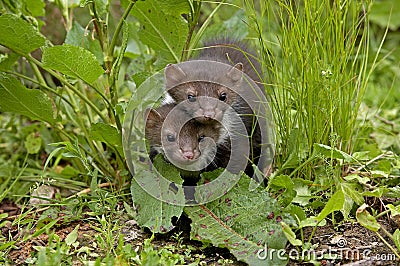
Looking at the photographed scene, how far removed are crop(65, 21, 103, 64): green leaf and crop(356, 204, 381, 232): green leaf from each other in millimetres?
1728

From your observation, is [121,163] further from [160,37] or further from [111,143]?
[160,37]

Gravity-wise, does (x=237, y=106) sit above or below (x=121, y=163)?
above

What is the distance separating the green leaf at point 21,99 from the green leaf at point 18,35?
8.0 inches

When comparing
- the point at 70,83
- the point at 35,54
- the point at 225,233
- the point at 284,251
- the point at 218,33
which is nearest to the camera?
the point at 284,251

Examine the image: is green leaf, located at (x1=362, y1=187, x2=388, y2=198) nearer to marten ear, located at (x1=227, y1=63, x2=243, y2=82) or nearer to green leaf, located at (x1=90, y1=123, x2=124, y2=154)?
marten ear, located at (x1=227, y1=63, x2=243, y2=82)

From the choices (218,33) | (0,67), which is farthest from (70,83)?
(218,33)

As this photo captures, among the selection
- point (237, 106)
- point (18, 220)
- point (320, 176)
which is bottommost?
point (18, 220)

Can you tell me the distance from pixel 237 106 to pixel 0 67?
1.36 metres

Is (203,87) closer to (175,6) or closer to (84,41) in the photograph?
(175,6)

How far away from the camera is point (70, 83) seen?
10.8 ft

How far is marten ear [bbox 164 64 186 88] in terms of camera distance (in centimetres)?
325

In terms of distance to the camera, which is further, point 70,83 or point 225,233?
point 70,83

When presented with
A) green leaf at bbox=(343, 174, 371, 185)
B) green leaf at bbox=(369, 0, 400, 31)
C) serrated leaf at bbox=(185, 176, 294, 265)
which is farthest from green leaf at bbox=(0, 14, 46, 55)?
green leaf at bbox=(369, 0, 400, 31)

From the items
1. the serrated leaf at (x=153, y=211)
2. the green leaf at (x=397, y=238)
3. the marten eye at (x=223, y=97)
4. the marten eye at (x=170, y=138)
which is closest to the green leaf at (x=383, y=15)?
the marten eye at (x=223, y=97)
